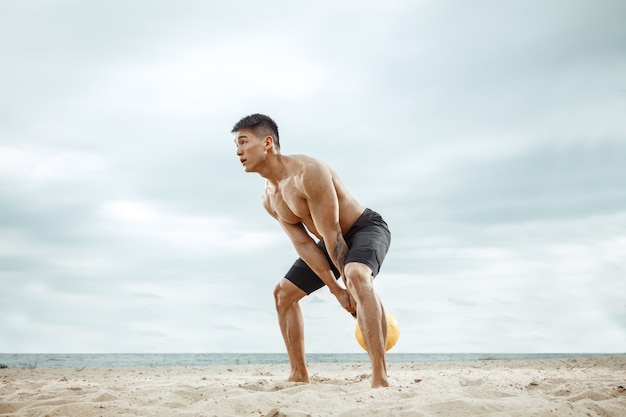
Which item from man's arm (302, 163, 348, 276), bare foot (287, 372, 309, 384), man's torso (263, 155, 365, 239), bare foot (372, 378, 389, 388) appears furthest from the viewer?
bare foot (287, 372, 309, 384)

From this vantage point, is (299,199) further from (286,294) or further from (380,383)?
(380,383)

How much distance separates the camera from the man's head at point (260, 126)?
4.62 meters

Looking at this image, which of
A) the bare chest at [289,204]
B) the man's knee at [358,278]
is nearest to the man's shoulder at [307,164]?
the bare chest at [289,204]

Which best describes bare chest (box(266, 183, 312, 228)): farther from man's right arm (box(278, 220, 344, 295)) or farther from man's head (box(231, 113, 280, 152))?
man's head (box(231, 113, 280, 152))

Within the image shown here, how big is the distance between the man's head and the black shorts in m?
0.97

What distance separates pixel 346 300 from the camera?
14.8ft

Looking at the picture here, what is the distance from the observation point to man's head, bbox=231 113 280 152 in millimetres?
4617

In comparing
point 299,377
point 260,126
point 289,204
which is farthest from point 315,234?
point 299,377

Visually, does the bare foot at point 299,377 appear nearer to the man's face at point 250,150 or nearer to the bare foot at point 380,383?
the bare foot at point 380,383

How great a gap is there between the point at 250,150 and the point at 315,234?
966 millimetres

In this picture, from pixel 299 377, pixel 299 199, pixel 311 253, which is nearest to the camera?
pixel 299 199

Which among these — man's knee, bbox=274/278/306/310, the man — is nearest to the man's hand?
the man

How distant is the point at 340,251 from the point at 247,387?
1.36m

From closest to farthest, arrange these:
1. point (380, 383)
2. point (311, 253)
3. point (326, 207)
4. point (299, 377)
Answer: point (380, 383), point (326, 207), point (311, 253), point (299, 377)
